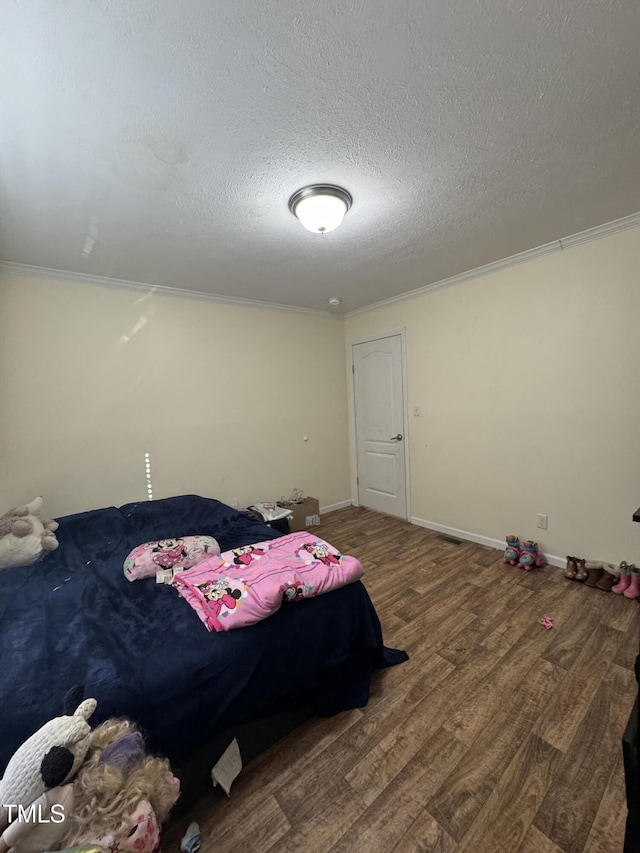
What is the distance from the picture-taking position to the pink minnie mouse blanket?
1374 mm

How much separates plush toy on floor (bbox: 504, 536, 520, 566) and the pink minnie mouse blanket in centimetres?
176

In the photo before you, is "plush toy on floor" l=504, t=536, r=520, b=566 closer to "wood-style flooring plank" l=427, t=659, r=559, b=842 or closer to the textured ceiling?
"wood-style flooring plank" l=427, t=659, r=559, b=842

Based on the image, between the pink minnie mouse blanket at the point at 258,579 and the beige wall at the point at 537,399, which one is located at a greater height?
the beige wall at the point at 537,399

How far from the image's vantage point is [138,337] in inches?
118

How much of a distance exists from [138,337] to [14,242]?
98 cm

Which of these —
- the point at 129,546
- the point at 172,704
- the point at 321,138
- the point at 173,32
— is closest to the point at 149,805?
the point at 172,704

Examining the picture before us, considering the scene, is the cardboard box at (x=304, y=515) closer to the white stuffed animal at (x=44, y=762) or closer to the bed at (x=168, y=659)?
the bed at (x=168, y=659)

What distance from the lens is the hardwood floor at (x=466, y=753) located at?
111 cm

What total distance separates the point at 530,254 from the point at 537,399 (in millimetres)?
1155

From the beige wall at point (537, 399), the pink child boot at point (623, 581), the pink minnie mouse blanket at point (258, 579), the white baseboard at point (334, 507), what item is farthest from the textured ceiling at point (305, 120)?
the white baseboard at point (334, 507)

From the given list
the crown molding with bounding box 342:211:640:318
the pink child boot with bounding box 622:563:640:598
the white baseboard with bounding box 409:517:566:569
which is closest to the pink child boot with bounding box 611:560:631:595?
the pink child boot with bounding box 622:563:640:598

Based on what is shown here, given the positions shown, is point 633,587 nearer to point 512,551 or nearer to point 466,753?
point 512,551

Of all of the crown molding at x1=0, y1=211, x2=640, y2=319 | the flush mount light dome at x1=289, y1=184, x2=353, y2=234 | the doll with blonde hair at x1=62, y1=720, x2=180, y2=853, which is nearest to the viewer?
the doll with blonde hair at x1=62, y1=720, x2=180, y2=853

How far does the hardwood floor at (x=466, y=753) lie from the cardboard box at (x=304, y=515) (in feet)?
5.18
